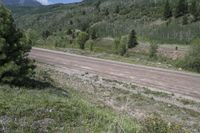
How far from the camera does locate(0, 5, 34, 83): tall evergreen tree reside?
12.0 meters

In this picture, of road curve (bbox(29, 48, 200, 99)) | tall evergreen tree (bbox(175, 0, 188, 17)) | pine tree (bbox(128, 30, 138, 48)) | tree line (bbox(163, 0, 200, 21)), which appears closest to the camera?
road curve (bbox(29, 48, 200, 99))

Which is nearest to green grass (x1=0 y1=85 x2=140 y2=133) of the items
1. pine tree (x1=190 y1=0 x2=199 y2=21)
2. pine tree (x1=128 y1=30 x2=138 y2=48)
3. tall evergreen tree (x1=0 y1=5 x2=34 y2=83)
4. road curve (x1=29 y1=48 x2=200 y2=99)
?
tall evergreen tree (x1=0 y1=5 x2=34 y2=83)

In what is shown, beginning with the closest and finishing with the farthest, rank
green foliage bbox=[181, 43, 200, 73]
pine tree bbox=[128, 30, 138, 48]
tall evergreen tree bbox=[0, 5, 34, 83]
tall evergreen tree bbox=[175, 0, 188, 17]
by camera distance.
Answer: tall evergreen tree bbox=[0, 5, 34, 83], green foliage bbox=[181, 43, 200, 73], pine tree bbox=[128, 30, 138, 48], tall evergreen tree bbox=[175, 0, 188, 17]

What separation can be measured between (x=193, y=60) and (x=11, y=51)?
65.0 ft

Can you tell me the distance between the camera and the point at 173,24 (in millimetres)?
67750

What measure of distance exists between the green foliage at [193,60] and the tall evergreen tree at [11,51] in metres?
18.3

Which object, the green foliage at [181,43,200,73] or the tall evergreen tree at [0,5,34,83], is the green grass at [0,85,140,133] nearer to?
the tall evergreen tree at [0,5,34,83]

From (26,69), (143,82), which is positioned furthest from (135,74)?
(26,69)

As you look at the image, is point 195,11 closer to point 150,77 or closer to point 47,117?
point 150,77

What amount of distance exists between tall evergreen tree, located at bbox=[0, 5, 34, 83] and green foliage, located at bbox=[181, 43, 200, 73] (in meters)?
18.3

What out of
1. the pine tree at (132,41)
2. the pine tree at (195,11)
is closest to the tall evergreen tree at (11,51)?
the pine tree at (132,41)

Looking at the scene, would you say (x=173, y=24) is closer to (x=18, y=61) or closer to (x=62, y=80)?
(x=62, y=80)

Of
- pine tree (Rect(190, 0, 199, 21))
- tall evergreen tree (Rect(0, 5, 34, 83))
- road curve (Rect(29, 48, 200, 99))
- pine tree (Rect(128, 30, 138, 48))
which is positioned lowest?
road curve (Rect(29, 48, 200, 99))

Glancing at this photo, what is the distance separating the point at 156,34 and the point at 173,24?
148 inches
